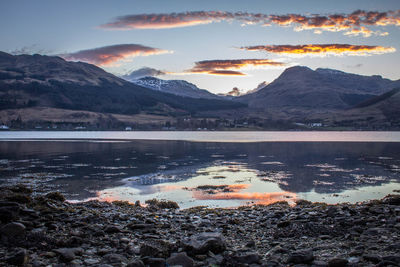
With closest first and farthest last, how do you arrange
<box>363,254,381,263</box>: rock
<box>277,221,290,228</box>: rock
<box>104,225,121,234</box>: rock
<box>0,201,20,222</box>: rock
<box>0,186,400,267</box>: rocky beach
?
<box>363,254,381,263</box>: rock, <box>0,186,400,267</box>: rocky beach, <box>0,201,20,222</box>: rock, <box>104,225,121,234</box>: rock, <box>277,221,290,228</box>: rock

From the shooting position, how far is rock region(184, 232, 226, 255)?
12.3 meters

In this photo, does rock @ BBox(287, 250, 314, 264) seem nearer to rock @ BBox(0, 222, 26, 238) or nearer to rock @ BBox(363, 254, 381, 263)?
rock @ BBox(363, 254, 381, 263)

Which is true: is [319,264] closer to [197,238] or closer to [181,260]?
[181,260]

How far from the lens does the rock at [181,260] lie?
439 inches

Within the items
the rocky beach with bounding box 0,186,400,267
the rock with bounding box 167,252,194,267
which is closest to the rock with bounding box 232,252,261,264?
the rocky beach with bounding box 0,186,400,267

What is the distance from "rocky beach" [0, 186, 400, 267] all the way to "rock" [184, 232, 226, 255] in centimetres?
3

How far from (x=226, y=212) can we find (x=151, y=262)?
1174 cm

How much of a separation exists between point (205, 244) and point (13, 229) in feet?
24.4

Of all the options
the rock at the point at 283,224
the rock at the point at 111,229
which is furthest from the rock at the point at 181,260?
the rock at the point at 283,224

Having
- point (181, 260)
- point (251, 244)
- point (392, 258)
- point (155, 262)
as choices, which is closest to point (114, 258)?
point (155, 262)

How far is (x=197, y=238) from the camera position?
13125mm

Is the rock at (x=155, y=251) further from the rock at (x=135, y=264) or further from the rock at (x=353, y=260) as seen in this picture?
the rock at (x=353, y=260)

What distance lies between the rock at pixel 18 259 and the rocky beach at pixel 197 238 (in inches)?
1.2

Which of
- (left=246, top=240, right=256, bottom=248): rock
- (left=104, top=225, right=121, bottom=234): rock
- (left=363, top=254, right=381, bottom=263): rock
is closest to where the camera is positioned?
(left=363, top=254, right=381, bottom=263): rock
